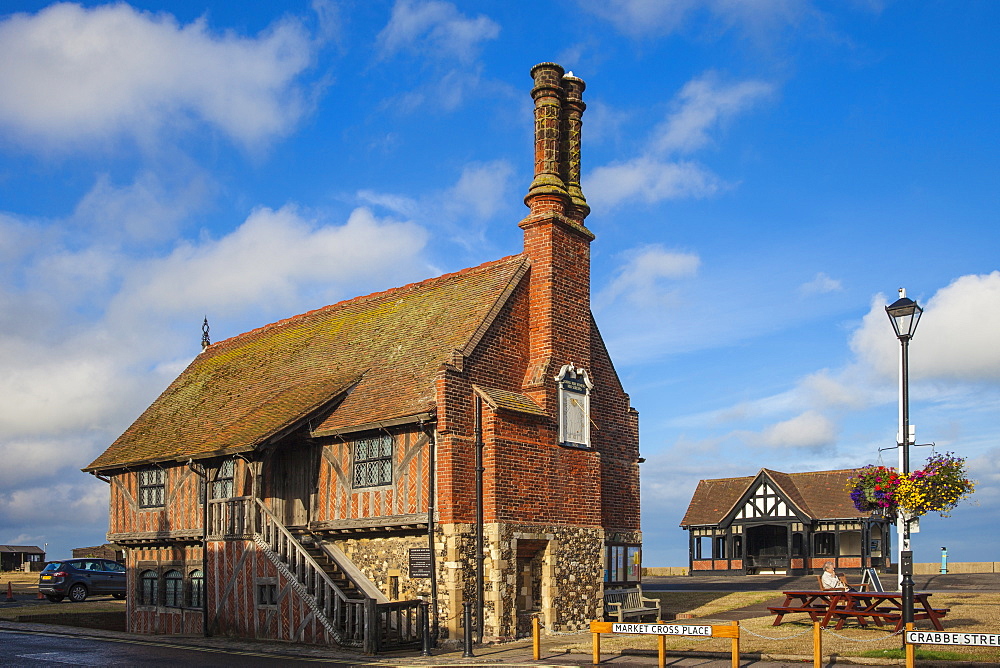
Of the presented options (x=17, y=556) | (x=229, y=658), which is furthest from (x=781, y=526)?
(x=17, y=556)

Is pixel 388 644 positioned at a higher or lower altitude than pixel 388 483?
lower

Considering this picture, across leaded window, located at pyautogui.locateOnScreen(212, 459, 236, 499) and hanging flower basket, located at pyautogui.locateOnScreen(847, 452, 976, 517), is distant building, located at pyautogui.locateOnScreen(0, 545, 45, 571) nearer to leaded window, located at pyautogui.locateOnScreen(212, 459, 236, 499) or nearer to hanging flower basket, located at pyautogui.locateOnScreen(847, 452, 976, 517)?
leaded window, located at pyautogui.locateOnScreen(212, 459, 236, 499)

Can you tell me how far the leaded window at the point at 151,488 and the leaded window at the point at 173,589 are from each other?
74.9 inches

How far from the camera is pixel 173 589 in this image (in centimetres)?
2519

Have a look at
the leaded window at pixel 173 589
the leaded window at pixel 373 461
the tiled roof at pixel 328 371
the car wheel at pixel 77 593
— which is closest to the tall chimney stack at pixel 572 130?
the tiled roof at pixel 328 371

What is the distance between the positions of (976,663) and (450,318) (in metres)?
13.0

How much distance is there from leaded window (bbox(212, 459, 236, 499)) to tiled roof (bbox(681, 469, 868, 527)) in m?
31.2

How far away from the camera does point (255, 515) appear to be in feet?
69.9

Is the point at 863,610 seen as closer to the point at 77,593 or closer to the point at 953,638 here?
the point at 953,638

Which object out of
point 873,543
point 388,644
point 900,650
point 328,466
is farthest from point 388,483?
point 873,543

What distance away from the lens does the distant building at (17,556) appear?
7006 cm

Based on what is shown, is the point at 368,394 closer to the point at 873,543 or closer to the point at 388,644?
the point at 388,644

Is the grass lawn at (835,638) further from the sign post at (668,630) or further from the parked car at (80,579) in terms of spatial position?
the parked car at (80,579)

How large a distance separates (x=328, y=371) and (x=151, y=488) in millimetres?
6264
